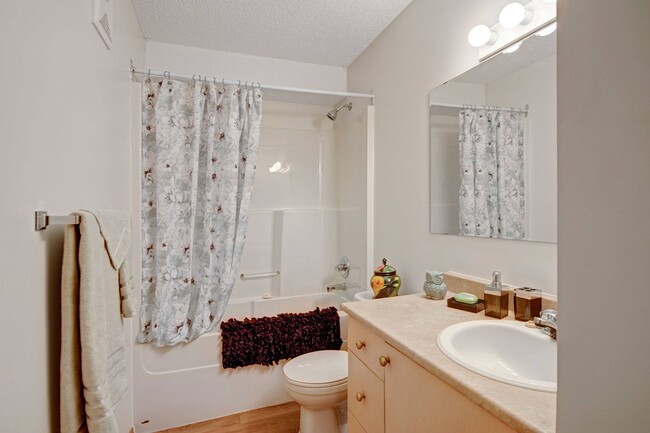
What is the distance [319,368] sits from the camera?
175 centimetres

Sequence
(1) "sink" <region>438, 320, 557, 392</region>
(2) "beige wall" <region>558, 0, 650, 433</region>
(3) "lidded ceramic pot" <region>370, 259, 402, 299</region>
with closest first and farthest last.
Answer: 1. (2) "beige wall" <region>558, 0, 650, 433</region>
2. (1) "sink" <region>438, 320, 557, 392</region>
3. (3) "lidded ceramic pot" <region>370, 259, 402, 299</region>

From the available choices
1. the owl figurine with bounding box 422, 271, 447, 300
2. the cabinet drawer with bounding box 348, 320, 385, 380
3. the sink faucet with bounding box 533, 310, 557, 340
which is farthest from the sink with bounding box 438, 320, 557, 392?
the owl figurine with bounding box 422, 271, 447, 300

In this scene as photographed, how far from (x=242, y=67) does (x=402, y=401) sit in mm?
2620

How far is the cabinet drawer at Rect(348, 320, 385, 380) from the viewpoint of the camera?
1.11m

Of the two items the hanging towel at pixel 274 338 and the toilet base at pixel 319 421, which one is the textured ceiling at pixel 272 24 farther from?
the toilet base at pixel 319 421

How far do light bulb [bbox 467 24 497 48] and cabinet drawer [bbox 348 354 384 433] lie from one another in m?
1.45

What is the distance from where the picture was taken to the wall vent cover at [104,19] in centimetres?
115

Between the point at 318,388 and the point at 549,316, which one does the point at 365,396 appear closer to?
the point at 318,388

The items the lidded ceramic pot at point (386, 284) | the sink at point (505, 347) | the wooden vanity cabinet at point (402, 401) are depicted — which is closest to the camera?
the wooden vanity cabinet at point (402, 401)

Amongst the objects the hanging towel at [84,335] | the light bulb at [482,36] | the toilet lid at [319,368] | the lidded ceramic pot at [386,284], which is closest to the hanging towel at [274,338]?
the toilet lid at [319,368]

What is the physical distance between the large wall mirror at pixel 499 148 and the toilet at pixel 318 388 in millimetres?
955

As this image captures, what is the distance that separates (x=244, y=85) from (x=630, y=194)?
2.22 metres

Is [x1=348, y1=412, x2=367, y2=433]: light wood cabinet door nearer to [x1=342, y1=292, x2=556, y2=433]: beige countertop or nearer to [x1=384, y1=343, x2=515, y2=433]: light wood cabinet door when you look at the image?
[x1=384, y1=343, x2=515, y2=433]: light wood cabinet door

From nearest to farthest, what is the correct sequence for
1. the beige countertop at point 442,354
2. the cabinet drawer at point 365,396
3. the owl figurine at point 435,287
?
the beige countertop at point 442,354, the cabinet drawer at point 365,396, the owl figurine at point 435,287
